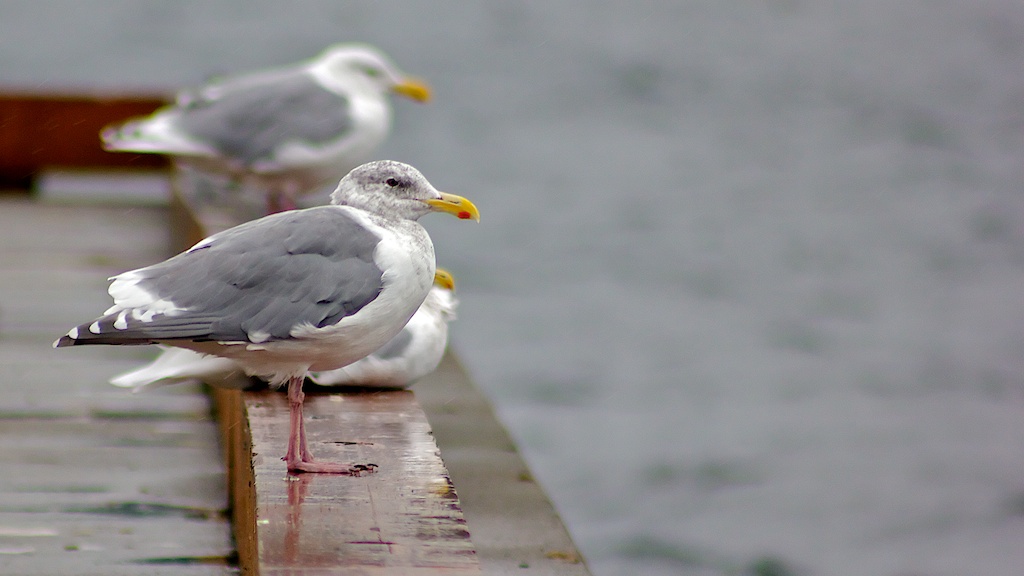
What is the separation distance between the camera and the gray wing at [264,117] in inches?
215

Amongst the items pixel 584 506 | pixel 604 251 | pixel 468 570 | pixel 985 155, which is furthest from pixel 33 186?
pixel 985 155

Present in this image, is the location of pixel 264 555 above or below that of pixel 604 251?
below

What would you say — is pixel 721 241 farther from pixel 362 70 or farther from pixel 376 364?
pixel 376 364

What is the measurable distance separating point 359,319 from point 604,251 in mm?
9258

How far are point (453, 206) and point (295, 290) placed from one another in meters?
0.42

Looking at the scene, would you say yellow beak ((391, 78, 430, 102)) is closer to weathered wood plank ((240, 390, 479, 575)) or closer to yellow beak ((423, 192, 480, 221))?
weathered wood plank ((240, 390, 479, 575))

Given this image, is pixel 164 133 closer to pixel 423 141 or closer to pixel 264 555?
pixel 264 555

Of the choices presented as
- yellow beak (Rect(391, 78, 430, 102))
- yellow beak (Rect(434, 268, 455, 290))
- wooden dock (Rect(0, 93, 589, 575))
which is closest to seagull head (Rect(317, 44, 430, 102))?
yellow beak (Rect(391, 78, 430, 102))

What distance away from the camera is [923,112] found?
55.4 feet

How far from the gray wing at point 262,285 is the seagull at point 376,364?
435mm

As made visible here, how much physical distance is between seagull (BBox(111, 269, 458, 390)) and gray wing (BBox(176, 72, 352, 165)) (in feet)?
5.01

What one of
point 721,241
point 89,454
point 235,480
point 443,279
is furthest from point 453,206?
point 721,241

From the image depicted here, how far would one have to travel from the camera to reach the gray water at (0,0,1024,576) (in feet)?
25.5

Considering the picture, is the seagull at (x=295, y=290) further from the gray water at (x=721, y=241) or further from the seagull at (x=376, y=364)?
the gray water at (x=721, y=241)
